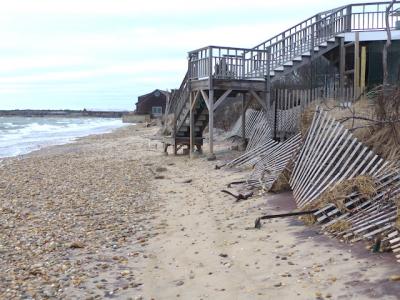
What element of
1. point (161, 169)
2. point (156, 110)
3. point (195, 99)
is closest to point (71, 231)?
point (161, 169)

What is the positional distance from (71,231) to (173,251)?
2.35 metres

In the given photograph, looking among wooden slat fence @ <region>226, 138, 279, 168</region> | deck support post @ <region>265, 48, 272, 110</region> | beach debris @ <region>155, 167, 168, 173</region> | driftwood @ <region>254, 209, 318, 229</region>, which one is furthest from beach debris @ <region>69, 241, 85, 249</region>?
deck support post @ <region>265, 48, 272, 110</region>

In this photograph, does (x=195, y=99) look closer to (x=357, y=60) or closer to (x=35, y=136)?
(x=357, y=60)

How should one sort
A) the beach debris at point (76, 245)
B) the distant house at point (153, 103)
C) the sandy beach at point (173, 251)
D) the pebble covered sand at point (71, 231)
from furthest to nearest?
the distant house at point (153, 103) < the beach debris at point (76, 245) < the pebble covered sand at point (71, 231) < the sandy beach at point (173, 251)

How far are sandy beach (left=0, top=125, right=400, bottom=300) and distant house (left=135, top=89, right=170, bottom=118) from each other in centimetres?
7008

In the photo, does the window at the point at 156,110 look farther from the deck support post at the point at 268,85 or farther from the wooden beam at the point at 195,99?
the deck support post at the point at 268,85

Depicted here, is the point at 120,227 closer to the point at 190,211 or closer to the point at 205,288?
the point at 190,211

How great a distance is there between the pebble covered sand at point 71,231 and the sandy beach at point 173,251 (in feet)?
0.06

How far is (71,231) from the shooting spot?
895 centimetres

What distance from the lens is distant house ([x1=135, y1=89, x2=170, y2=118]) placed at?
271ft

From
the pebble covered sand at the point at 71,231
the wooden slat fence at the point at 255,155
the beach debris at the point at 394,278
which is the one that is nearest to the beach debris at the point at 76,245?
the pebble covered sand at the point at 71,231

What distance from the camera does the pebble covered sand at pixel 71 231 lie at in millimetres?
6285

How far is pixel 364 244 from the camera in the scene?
241 inches

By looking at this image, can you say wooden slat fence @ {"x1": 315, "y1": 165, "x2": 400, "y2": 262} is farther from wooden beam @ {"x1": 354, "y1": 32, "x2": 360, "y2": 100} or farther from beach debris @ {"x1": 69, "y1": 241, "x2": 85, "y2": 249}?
wooden beam @ {"x1": 354, "y1": 32, "x2": 360, "y2": 100}
